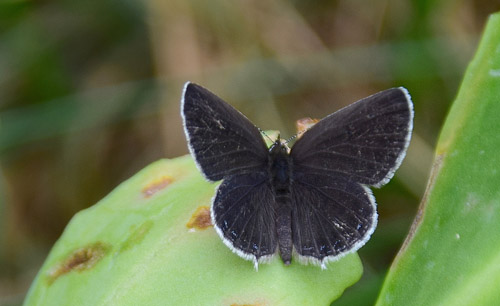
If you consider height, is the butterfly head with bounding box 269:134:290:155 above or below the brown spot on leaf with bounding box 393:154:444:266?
above

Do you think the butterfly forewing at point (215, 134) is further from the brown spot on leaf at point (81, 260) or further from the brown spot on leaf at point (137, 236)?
the brown spot on leaf at point (81, 260)

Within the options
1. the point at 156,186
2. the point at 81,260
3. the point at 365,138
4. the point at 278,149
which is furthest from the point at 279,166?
the point at 81,260

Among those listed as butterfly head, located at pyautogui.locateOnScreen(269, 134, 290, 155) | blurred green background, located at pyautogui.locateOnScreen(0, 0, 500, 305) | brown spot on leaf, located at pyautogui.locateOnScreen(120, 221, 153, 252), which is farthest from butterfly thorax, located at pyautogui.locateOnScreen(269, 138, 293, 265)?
blurred green background, located at pyautogui.locateOnScreen(0, 0, 500, 305)

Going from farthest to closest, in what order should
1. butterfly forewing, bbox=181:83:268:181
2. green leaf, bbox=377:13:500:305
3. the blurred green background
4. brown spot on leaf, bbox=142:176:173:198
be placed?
the blurred green background
brown spot on leaf, bbox=142:176:173:198
butterfly forewing, bbox=181:83:268:181
green leaf, bbox=377:13:500:305

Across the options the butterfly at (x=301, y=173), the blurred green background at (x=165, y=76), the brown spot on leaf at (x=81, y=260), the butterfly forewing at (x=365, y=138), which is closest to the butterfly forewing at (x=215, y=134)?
the butterfly at (x=301, y=173)

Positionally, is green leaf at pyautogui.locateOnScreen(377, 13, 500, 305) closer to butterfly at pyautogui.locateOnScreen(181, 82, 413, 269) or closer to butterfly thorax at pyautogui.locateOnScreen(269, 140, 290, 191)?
butterfly at pyautogui.locateOnScreen(181, 82, 413, 269)

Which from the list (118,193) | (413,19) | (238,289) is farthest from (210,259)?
(413,19)

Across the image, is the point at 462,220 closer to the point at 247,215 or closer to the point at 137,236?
the point at 247,215

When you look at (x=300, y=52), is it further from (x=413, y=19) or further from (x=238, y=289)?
(x=238, y=289)
